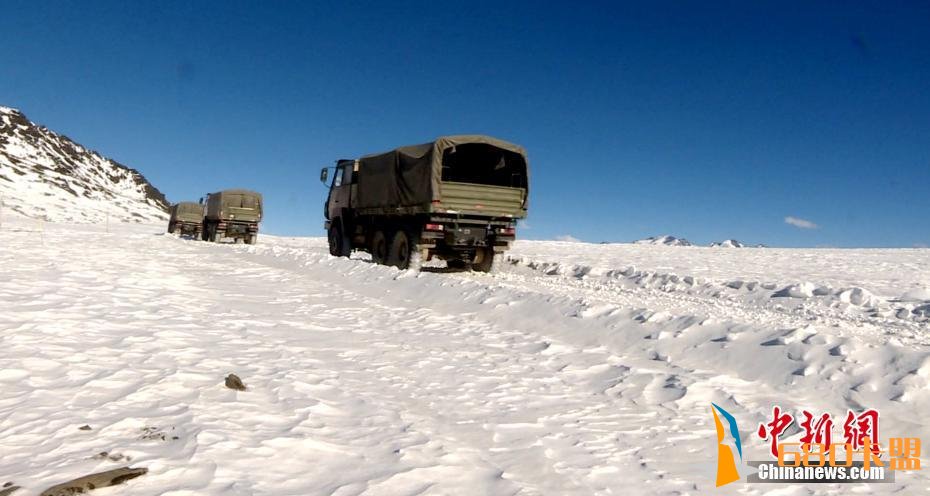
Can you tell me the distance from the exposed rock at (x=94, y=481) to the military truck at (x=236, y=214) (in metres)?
28.6

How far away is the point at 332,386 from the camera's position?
15.3 ft

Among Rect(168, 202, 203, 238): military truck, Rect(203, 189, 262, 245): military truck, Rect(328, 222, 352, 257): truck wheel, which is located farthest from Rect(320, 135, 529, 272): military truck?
Result: Rect(168, 202, 203, 238): military truck

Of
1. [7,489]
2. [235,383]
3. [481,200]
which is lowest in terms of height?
[7,489]

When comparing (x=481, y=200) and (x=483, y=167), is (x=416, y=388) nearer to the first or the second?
(x=481, y=200)

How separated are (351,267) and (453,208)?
9.88ft

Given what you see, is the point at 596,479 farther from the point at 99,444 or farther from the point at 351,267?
the point at 351,267

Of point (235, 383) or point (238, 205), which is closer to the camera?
point (235, 383)

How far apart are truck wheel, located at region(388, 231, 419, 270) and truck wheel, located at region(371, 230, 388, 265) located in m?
0.67

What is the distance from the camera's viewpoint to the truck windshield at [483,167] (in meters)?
14.3

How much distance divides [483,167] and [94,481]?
42.0 feet

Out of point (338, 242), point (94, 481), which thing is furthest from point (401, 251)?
point (94, 481)

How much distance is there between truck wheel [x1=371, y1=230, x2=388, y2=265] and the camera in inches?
623

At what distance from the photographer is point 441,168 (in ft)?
43.8

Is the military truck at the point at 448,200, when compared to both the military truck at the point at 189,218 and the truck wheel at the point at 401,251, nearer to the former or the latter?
the truck wheel at the point at 401,251
